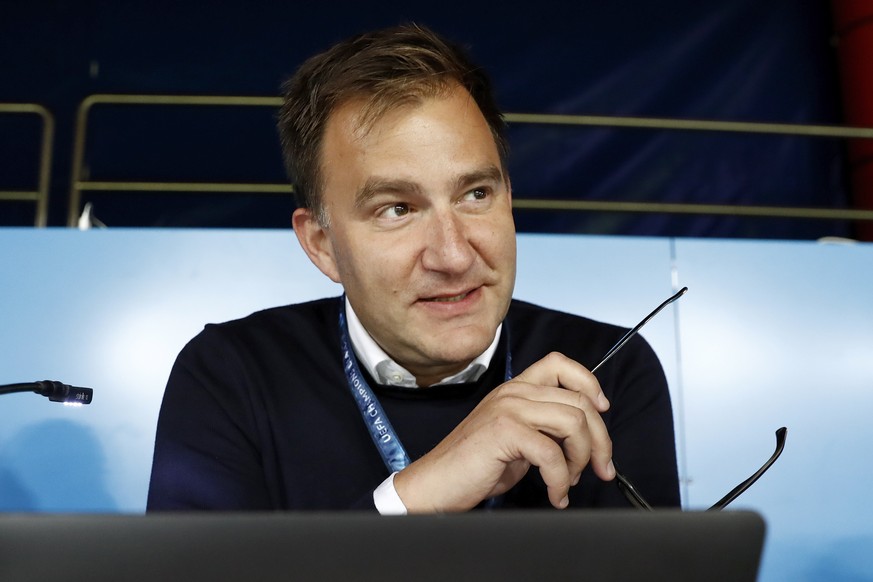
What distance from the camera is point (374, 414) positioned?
1241 millimetres

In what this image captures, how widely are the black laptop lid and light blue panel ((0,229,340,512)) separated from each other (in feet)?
4.45

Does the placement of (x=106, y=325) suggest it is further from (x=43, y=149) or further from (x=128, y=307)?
(x=43, y=149)

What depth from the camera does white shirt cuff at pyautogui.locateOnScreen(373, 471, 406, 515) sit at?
3.22ft

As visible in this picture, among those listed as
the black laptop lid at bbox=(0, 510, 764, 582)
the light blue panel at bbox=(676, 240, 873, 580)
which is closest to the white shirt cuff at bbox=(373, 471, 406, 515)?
the black laptop lid at bbox=(0, 510, 764, 582)

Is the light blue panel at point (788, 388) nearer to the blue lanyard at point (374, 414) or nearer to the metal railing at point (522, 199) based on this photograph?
the metal railing at point (522, 199)

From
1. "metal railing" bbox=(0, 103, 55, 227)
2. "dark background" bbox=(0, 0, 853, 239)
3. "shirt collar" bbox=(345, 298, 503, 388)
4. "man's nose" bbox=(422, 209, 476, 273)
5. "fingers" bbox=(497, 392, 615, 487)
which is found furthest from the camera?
"dark background" bbox=(0, 0, 853, 239)

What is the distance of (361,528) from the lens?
0.45m

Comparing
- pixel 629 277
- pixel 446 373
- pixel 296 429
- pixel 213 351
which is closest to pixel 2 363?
pixel 213 351

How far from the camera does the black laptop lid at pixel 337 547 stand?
0.45m

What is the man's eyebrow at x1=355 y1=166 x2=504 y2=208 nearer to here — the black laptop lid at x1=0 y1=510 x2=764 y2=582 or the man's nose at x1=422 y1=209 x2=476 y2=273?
the man's nose at x1=422 y1=209 x2=476 y2=273

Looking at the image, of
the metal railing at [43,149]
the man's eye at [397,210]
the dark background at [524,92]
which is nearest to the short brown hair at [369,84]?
the man's eye at [397,210]

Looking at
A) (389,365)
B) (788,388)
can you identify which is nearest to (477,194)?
(389,365)

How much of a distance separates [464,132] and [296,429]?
45 centimetres

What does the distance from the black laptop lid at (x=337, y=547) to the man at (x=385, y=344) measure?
0.72 metres
